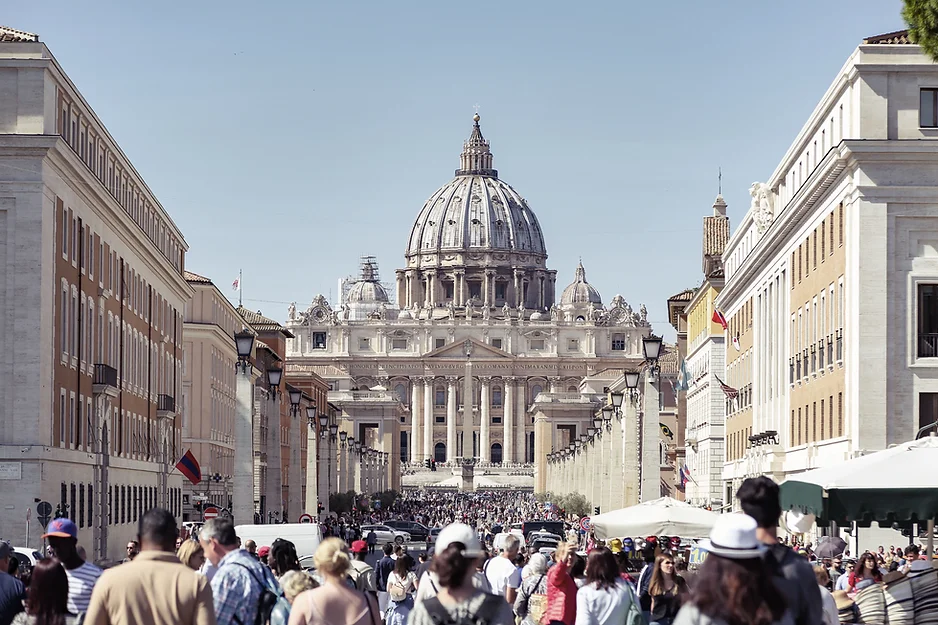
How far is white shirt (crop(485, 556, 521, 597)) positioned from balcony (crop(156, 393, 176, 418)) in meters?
46.0

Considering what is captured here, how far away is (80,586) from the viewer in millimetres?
11852

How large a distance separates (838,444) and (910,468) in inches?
1012

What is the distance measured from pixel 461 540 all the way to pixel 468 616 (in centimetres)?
49

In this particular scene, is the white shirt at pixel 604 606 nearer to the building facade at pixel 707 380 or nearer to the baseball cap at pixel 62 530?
the baseball cap at pixel 62 530

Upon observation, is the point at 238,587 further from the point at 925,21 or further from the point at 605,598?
the point at 925,21

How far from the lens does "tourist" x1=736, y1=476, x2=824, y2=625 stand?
864 centimetres

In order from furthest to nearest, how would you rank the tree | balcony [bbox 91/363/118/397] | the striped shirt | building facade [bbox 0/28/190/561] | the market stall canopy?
balcony [bbox 91/363/118/397] < building facade [bbox 0/28/190/561] < the tree < the market stall canopy < the striped shirt

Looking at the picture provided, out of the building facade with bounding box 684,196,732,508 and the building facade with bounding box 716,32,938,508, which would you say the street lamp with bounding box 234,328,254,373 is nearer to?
the building facade with bounding box 716,32,938,508

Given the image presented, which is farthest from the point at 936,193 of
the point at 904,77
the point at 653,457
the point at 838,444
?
the point at 653,457

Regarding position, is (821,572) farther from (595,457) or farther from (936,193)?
(595,457)

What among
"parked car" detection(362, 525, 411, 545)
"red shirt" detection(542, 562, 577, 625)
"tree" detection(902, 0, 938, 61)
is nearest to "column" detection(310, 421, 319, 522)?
"parked car" detection(362, 525, 411, 545)

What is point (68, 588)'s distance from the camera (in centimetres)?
1159

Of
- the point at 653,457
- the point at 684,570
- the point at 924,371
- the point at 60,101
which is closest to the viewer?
the point at 684,570

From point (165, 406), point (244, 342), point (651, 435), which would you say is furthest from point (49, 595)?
point (165, 406)
